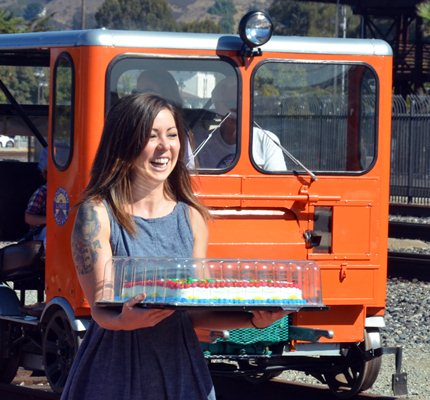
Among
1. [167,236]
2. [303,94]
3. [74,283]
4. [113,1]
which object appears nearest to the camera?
[167,236]

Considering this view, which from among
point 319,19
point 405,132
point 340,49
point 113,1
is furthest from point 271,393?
point 113,1

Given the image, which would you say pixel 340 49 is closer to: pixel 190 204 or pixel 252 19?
pixel 252 19

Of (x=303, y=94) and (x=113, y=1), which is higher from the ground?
(x=113, y=1)

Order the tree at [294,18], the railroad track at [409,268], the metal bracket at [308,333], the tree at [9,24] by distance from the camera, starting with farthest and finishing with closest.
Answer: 1. the tree at [294,18]
2. the tree at [9,24]
3. the railroad track at [409,268]
4. the metal bracket at [308,333]

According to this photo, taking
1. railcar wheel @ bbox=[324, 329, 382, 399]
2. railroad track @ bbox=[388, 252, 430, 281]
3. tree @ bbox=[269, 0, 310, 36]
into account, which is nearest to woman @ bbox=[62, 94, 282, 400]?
railcar wheel @ bbox=[324, 329, 382, 399]

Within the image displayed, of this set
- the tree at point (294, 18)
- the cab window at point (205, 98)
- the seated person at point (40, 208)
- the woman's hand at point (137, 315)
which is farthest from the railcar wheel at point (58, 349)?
the tree at point (294, 18)

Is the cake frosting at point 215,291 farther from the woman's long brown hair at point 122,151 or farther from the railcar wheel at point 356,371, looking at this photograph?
the railcar wheel at point 356,371

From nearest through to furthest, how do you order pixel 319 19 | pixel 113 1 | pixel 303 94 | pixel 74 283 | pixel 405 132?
pixel 74 283 < pixel 303 94 < pixel 405 132 < pixel 319 19 < pixel 113 1

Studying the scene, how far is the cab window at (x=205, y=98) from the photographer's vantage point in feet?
23.5

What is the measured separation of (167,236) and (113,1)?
121 m

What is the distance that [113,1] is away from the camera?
4843 inches

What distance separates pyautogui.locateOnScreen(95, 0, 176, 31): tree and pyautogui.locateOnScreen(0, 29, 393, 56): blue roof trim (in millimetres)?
113893

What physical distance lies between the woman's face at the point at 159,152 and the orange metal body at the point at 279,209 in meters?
3.07

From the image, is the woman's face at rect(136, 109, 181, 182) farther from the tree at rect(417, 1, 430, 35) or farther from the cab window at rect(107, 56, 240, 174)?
the tree at rect(417, 1, 430, 35)
